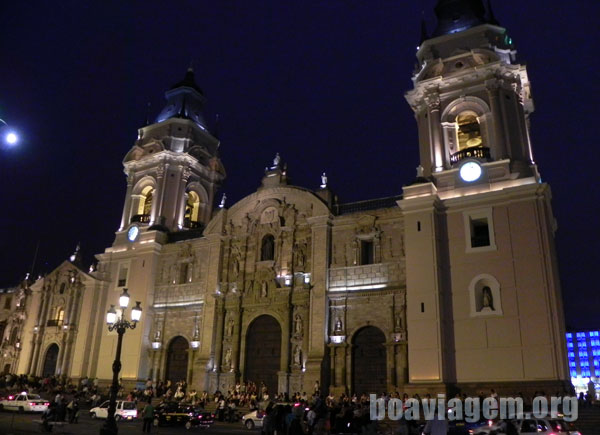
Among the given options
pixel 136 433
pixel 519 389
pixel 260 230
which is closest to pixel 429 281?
pixel 519 389

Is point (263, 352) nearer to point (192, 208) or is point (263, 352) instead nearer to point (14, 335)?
point (192, 208)

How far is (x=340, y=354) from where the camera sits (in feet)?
91.9

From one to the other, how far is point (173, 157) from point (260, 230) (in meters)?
11.3

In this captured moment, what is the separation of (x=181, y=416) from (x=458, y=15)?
28.4 meters

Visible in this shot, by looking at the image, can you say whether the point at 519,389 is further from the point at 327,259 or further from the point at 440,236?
the point at 327,259

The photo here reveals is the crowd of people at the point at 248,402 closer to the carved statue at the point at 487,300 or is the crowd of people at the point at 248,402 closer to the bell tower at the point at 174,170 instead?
the carved statue at the point at 487,300

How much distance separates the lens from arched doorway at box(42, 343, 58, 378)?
128 ft

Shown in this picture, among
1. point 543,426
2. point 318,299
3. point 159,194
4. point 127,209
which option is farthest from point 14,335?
point 543,426

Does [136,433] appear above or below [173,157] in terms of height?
below

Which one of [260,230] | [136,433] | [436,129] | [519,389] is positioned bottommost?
[136,433]

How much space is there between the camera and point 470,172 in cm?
2759

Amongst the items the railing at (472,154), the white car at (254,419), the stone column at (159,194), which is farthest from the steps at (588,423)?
the stone column at (159,194)

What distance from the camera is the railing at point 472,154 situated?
27969 millimetres

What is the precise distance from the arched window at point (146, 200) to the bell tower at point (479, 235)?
21.5 m
